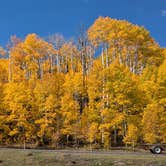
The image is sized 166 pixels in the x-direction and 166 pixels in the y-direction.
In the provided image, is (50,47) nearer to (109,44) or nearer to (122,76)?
(109,44)

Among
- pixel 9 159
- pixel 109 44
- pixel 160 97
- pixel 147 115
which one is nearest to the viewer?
pixel 9 159

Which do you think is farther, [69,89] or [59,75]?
[59,75]

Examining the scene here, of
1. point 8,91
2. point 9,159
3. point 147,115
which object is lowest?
point 9,159

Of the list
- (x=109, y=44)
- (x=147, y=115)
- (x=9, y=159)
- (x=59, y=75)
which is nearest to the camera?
(x=9, y=159)

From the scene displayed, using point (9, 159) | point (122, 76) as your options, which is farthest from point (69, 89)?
point (9, 159)

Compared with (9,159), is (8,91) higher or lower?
higher

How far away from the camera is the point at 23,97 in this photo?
58031mm

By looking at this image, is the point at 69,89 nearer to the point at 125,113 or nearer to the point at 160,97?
the point at 125,113

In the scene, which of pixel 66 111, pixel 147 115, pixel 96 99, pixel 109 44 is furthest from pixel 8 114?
pixel 109 44

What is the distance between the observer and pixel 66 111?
57.2 metres

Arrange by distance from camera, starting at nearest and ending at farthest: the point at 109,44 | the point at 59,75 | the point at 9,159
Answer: the point at 9,159
the point at 59,75
the point at 109,44

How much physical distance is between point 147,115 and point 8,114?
67.1 feet

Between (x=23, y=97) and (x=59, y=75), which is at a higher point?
(x=59, y=75)

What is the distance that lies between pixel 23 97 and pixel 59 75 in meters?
10.3
